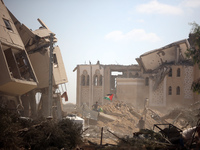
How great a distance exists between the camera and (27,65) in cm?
A: 1800

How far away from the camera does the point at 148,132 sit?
978cm

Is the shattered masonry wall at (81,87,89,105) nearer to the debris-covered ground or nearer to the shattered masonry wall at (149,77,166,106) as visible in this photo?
the shattered masonry wall at (149,77,166,106)

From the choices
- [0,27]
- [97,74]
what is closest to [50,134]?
[0,27]

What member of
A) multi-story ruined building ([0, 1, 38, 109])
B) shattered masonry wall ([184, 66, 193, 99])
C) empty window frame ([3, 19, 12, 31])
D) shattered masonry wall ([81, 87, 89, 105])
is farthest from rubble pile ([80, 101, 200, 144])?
shattered masonry wall ([81, 87, 89, 105])

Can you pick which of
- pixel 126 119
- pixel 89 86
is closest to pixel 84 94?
pixel 89 86

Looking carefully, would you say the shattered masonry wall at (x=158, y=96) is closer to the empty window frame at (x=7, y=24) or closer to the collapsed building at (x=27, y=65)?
the collapsed building at (x=27, y=65)

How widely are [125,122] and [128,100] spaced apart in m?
13.8

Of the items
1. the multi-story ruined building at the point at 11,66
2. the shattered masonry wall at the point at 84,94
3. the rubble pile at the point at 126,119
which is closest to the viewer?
the multi-story ruined building at the point at 11,66

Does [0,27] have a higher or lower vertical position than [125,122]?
higher

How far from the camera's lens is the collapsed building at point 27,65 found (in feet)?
53.3

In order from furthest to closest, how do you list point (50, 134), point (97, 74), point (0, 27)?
point (97, 74) < point (0, 27) < point (50, 134)

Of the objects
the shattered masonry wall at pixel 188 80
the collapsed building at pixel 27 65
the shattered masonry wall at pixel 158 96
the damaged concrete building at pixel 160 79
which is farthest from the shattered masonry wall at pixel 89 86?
the collapsed building at pixel 27 65

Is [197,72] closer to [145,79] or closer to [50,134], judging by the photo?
[145,79]

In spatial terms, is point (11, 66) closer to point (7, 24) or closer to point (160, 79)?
point (7, 24)
